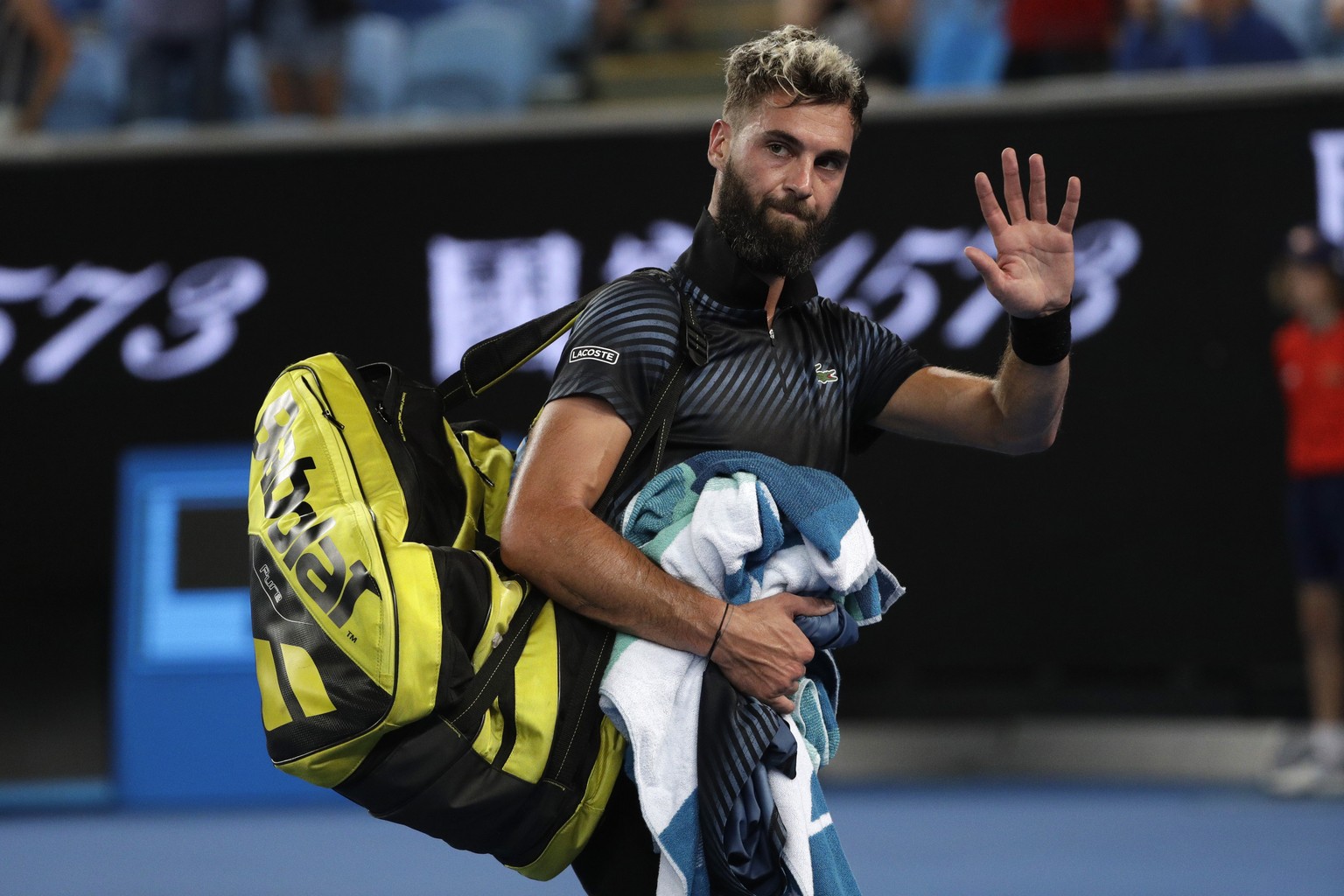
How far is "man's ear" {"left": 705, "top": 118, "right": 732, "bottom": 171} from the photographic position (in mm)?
2451

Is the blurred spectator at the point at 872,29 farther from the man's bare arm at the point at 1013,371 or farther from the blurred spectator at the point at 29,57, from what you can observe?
the man's bare arm at the point at 1013,371

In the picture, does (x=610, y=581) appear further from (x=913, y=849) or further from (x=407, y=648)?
(x=913, y=849)

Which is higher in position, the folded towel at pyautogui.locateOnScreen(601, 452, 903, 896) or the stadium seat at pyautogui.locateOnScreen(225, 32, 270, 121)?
the stadium seat at pyautogui.locateOnScreen(225, 32, 270, 121)

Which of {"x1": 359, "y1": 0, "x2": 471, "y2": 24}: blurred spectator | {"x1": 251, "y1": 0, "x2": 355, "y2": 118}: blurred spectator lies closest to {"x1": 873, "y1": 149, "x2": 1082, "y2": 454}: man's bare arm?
{"x1": 251, "y1": 0, "x2": 355, "y2": 118}: blurred spectator

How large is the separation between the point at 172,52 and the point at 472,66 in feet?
4.32

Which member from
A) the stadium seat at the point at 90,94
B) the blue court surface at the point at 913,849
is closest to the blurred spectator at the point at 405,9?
the stadium seat at the point at 90,94

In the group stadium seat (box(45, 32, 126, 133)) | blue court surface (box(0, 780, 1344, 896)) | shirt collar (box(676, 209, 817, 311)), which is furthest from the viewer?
stadium seat (box(45, 32, 126, 133))

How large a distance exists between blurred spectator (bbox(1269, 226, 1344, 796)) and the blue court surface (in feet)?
0.82

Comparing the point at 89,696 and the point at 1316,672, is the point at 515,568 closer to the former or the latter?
the point at 1316,672

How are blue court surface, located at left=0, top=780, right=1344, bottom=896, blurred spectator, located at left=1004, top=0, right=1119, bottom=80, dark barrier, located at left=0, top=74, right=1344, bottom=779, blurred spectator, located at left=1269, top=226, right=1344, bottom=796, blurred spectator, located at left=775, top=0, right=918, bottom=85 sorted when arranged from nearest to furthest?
blue court surface, located at left=0, top=780, right=1344, bottom=896
blurred spectator, located at left=1269, top=226, right=1344, bottom=796
dark barrier, located at left=0, top=74, right=1344, bottom=779
blurred spectator, located at left=1004, top=0, right=1119, bottom=80
blurred spectator, located at left=775, top=0, right=918, bottom=85

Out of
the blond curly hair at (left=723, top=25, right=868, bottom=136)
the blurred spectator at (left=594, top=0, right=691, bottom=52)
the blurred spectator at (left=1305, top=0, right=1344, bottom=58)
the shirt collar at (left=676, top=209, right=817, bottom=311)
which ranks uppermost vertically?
the blurred spectator at (left=594, top=0, right=691, bottom=52)

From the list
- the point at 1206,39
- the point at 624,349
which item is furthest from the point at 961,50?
the point at 624,349

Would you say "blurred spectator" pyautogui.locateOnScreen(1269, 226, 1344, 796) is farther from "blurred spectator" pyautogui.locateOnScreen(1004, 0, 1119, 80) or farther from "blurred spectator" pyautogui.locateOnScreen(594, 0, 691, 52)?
"blurred spectator" pyautogui.locateOnScreen(594, 0, 691, 52)

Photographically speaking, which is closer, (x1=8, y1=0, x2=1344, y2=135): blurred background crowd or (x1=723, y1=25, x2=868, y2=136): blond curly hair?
(x1=723, y1=25, x2=868, y2=136): blond curly hair
